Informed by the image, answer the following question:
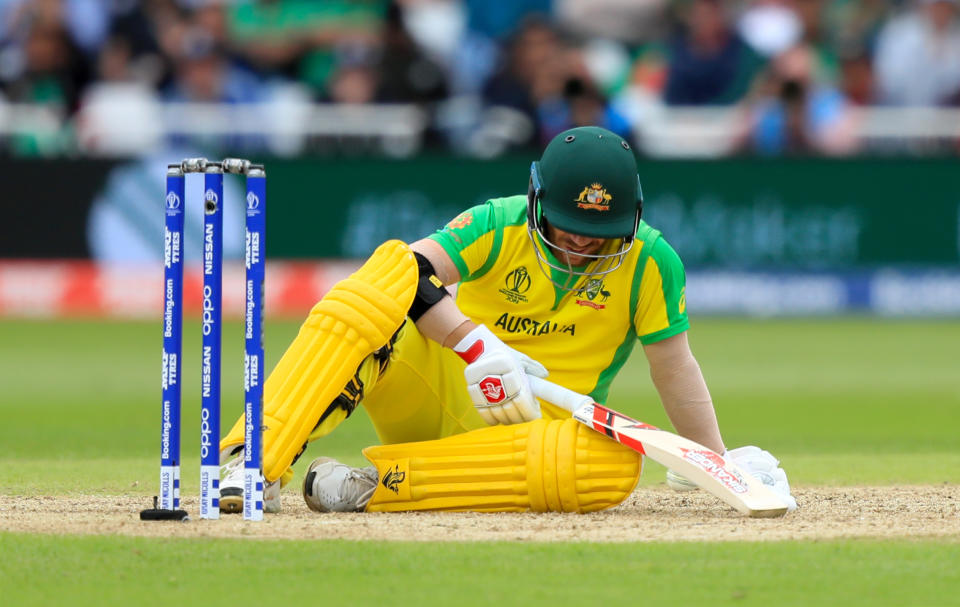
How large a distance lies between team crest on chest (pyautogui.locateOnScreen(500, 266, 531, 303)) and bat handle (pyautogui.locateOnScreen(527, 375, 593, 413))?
1.12 feet

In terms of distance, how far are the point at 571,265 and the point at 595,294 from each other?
0.42ft

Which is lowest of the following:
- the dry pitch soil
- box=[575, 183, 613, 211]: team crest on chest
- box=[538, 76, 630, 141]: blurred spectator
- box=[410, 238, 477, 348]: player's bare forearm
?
the dry pitch soil

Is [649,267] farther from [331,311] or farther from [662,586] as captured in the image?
[662,586]

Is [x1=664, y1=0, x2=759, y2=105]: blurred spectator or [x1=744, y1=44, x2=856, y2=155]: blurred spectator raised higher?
[x1=664, y1=0, x2=759, y2=105]: blurred spectator

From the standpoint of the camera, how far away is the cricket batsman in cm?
467

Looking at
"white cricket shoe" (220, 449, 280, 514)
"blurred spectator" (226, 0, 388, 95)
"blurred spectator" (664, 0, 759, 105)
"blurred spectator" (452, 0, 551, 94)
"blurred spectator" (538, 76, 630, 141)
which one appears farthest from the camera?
"blurred spectator" (452, 0, 551, 94)

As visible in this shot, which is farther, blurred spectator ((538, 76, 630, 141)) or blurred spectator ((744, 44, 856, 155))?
blurred spectator ((744, 44, 856, 155))

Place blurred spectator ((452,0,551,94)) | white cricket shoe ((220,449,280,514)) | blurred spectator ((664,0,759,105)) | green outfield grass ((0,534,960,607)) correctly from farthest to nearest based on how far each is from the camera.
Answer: blurred spectator ((452,0,551,94)), blurred spectator ((664,0,759,105)), white cricket shoe ((220,449,280,514)), green outfield grass ((0,534,960,607))

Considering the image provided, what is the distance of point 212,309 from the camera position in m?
4.29

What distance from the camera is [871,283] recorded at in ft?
48.5

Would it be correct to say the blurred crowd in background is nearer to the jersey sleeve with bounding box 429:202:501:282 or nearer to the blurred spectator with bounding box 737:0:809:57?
the blurred spectator with bounding box 737:0:809:57

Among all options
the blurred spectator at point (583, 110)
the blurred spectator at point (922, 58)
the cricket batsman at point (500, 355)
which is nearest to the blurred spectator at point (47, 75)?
the blurred spectator at point (583, 110)

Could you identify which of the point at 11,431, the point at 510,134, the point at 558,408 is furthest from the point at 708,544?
the point at 510,134

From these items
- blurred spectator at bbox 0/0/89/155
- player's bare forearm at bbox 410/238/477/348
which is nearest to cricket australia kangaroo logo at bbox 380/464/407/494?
player's bare forearm at bbox 410/238/477/348
